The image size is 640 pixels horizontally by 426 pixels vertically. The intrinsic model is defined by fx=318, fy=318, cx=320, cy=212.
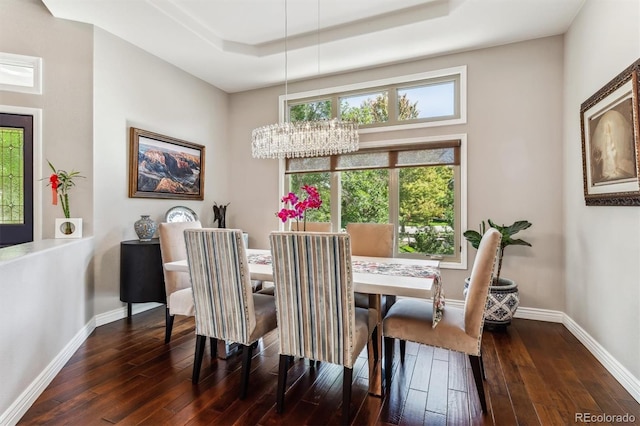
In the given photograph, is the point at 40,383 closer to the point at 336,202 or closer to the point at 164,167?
the point at 164,167

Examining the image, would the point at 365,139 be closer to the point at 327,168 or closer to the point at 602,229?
the point at 327,168

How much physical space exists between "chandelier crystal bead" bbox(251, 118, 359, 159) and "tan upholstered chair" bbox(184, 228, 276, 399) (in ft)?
4.39

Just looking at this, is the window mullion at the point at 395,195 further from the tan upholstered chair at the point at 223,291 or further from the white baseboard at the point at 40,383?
the white baseboard at the point at 40,383

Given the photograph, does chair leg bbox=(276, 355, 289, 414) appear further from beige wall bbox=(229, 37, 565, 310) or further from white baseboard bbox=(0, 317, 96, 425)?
beige wall bbox=(229, 37, 565, 310)

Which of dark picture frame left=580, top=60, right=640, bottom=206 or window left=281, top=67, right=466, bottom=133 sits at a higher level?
window left=281, top=67, right=466, bottom=133

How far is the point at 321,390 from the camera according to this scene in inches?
82.4

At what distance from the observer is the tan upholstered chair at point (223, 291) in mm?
1945

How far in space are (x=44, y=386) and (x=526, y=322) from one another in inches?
163

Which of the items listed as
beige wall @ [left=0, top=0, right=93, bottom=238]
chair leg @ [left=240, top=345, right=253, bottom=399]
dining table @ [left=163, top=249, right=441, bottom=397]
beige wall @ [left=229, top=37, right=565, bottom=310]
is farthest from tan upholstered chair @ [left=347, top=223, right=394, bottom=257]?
beige wall @ [left=0, top=0, right=93, bottom=238]

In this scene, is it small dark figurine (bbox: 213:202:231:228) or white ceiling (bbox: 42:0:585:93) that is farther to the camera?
small dark figurine (bbox: 213:202:231:228)

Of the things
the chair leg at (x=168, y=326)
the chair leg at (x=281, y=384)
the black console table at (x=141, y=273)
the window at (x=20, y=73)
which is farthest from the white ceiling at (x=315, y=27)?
the chair leg at (x=281, y=384)

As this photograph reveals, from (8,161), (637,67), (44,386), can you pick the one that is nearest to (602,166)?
(637,67)

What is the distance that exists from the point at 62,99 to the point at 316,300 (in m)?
3.28

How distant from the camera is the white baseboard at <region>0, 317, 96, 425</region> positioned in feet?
5.63
